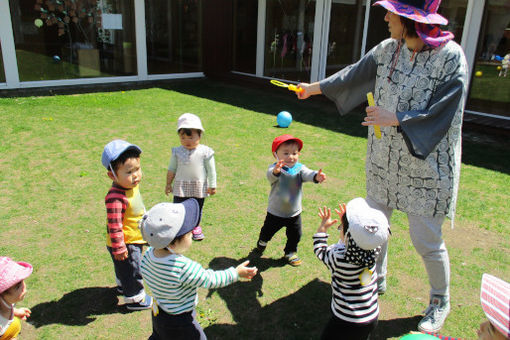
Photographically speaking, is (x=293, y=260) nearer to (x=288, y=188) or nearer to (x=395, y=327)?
(x=288, y=188)

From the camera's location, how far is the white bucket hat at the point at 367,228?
2.21 m

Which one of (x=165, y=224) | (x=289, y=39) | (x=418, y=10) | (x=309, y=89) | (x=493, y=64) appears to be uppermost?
(x=418, y=10)

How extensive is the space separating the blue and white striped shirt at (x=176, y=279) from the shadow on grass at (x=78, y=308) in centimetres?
100

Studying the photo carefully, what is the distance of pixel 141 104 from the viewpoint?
1035cm

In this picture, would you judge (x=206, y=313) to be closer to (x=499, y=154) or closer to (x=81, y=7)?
(x=499, y=154)

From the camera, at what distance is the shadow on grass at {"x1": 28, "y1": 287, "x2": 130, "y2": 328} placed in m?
3.04

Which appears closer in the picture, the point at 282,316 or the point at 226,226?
the point at 282,316

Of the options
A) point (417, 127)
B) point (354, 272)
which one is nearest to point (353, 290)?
point (354, 272)

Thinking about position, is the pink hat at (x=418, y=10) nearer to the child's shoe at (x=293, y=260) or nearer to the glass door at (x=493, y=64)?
the child's shoe at (x=293, y=260)

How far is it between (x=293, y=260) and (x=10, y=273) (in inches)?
89.9

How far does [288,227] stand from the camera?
12.3 ft

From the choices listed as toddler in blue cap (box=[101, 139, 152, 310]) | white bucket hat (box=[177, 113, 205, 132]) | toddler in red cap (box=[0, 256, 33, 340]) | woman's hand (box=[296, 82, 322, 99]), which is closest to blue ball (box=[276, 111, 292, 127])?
white bucket hat (box=[177, 113, 205, 132])

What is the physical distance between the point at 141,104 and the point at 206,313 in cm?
810

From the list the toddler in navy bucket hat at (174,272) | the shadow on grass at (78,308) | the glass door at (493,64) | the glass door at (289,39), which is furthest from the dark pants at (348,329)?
the glass door at (289,39)
